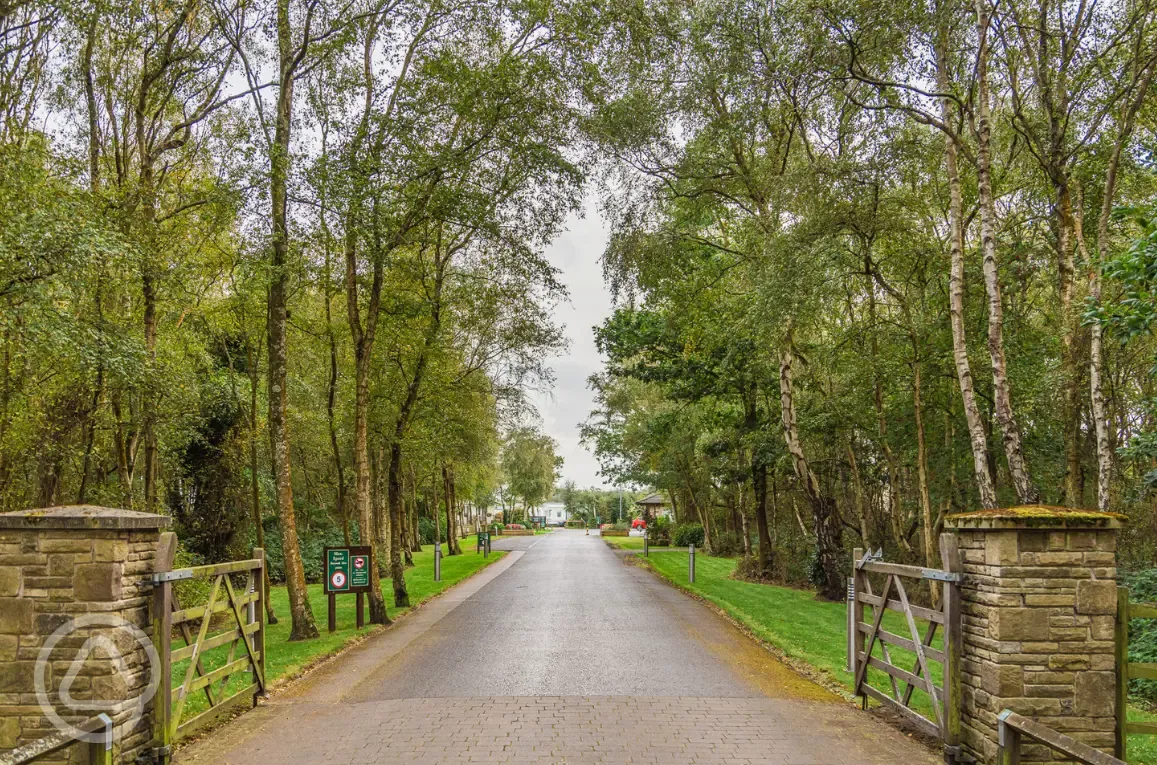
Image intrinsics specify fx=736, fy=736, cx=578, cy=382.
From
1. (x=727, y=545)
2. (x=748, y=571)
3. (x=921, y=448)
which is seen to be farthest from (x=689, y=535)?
(x=921, y=448)

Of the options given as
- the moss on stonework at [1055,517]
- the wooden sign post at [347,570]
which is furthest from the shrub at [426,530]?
the moss on stonework at [1055,517]

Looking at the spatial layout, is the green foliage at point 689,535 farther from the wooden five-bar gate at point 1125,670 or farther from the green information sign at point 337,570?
the wooden five-bar gate at point 1125,670

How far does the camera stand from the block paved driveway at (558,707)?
19.0 feet

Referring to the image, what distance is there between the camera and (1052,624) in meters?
5.20

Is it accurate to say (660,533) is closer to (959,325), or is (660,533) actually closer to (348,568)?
(348,568)

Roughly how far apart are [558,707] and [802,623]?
6.93 metres

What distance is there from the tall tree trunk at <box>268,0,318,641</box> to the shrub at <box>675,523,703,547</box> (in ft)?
90.7

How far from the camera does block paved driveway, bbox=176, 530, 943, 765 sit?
580cm

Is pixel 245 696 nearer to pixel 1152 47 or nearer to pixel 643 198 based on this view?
pixel 643 198

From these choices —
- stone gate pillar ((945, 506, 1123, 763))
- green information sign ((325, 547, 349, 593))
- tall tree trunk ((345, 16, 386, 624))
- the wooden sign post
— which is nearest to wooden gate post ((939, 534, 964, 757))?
stone gate pillar ((945, 506, 1123, 763))

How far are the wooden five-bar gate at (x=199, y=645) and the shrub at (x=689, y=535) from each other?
31032 mm

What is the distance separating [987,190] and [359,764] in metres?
10.6

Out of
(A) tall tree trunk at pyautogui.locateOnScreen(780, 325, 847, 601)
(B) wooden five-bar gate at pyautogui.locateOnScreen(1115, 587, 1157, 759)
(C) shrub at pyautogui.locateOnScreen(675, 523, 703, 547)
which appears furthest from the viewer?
(C) shrub at pyautogui.locateOnScreen(675, 523, 703, 547)

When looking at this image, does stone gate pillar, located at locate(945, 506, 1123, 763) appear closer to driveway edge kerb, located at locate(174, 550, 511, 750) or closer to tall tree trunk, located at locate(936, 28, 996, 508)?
tall tree trunk, located at locate(936, 28, 996, 508)
